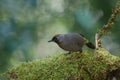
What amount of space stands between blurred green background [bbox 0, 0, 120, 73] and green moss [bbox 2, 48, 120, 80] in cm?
110

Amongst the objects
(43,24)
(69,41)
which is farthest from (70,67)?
(43,24)

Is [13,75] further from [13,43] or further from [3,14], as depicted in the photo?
[3,14]

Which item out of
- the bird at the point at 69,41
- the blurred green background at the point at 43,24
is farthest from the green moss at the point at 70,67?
the blurred green background at the point at 43,24

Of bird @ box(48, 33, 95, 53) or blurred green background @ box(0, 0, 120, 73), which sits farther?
blurred green background @ box(0, 0, 120, 73)

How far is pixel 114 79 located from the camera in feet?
4.57

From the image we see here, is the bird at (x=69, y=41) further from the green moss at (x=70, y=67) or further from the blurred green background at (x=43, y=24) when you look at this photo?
the blurred green background at (x=43, y=24)

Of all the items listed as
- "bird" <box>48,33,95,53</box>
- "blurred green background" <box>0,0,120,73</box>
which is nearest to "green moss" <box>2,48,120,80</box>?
"bird" <box>48,33,95,53</box>

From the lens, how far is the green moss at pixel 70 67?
1.42 meters

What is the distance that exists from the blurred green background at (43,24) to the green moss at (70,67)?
3.59 feet

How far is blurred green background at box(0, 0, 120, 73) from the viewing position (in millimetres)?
2701

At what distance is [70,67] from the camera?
145 centimetres

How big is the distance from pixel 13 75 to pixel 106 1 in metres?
1.52

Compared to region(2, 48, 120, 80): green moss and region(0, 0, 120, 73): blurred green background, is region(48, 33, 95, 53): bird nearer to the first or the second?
region(2, 48, 120, 80): green moss

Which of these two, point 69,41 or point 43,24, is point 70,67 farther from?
point 43,24
